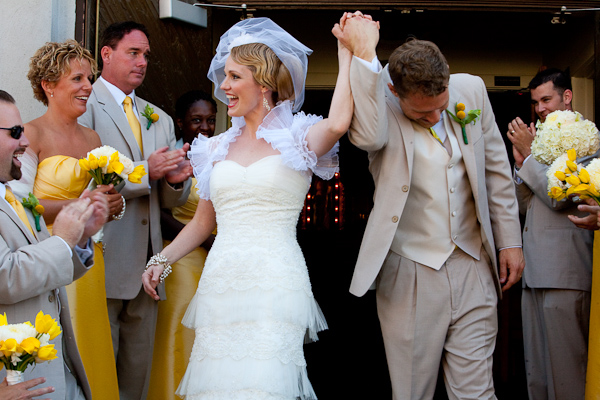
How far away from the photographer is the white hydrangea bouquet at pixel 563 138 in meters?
4.46

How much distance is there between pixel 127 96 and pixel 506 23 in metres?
5.47

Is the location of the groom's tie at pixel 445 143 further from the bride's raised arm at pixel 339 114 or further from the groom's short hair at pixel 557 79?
the groom's short hair at pixel 557 79

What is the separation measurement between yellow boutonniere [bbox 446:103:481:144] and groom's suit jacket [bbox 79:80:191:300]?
1.92 metres

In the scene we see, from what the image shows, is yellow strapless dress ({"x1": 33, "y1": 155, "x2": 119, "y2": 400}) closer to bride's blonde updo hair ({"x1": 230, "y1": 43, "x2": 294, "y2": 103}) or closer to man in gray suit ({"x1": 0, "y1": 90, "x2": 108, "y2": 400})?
man in gray suit ({"x1": 0, "y1": 90, "x2": 108, "y2": 400})

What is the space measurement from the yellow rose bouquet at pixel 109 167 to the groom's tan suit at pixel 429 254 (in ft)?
4.65

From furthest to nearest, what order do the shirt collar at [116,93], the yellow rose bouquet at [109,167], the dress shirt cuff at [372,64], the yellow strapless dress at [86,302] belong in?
the shirt collar at [116,93], the yellow strapless dress at [86,302], the yellow rose bouquet at [109,167], the dress shirt cuff at [372,64]

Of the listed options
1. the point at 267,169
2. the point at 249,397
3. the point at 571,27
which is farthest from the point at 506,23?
the point at 249,397

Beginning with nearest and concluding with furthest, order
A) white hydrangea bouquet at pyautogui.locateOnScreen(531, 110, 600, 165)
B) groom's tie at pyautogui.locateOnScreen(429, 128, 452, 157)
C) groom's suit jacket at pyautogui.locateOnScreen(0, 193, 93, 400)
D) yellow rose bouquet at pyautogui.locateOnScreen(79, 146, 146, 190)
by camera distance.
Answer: groom's suit jacket at pyautogui.locateOnScreen(0, 193, 93, 400) < groom's tie at pyautogui.locateOnScreen(429, 128, 452, 157) < yellow rose bouquet at pyautogui.locateOnScreen(79, 146, 146, 190) < white hydrangea bouquet at pyautogui.locateOnScreen(531, 110, 600, 165)

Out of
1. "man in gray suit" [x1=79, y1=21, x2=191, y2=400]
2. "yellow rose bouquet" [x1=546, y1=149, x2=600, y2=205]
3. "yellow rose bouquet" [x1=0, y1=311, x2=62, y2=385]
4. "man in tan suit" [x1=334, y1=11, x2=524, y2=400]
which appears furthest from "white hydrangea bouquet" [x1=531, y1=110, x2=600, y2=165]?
"yellow rose bouquet" [x1=0, y1=311, x2=62, y2=385]

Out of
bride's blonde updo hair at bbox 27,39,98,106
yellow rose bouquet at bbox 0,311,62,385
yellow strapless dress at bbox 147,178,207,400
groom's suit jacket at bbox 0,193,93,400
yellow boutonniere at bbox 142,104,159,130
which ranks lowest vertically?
yellow strapless dress at bbox 147,178,207,400

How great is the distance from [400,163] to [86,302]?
202 cm

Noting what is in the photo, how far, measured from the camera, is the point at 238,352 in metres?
3.56

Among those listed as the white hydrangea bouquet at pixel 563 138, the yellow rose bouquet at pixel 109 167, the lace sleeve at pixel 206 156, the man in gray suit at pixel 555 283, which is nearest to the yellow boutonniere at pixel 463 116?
the white hydrangea bouquet at pixel 563 138

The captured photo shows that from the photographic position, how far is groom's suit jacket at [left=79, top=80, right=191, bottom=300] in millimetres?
4770
